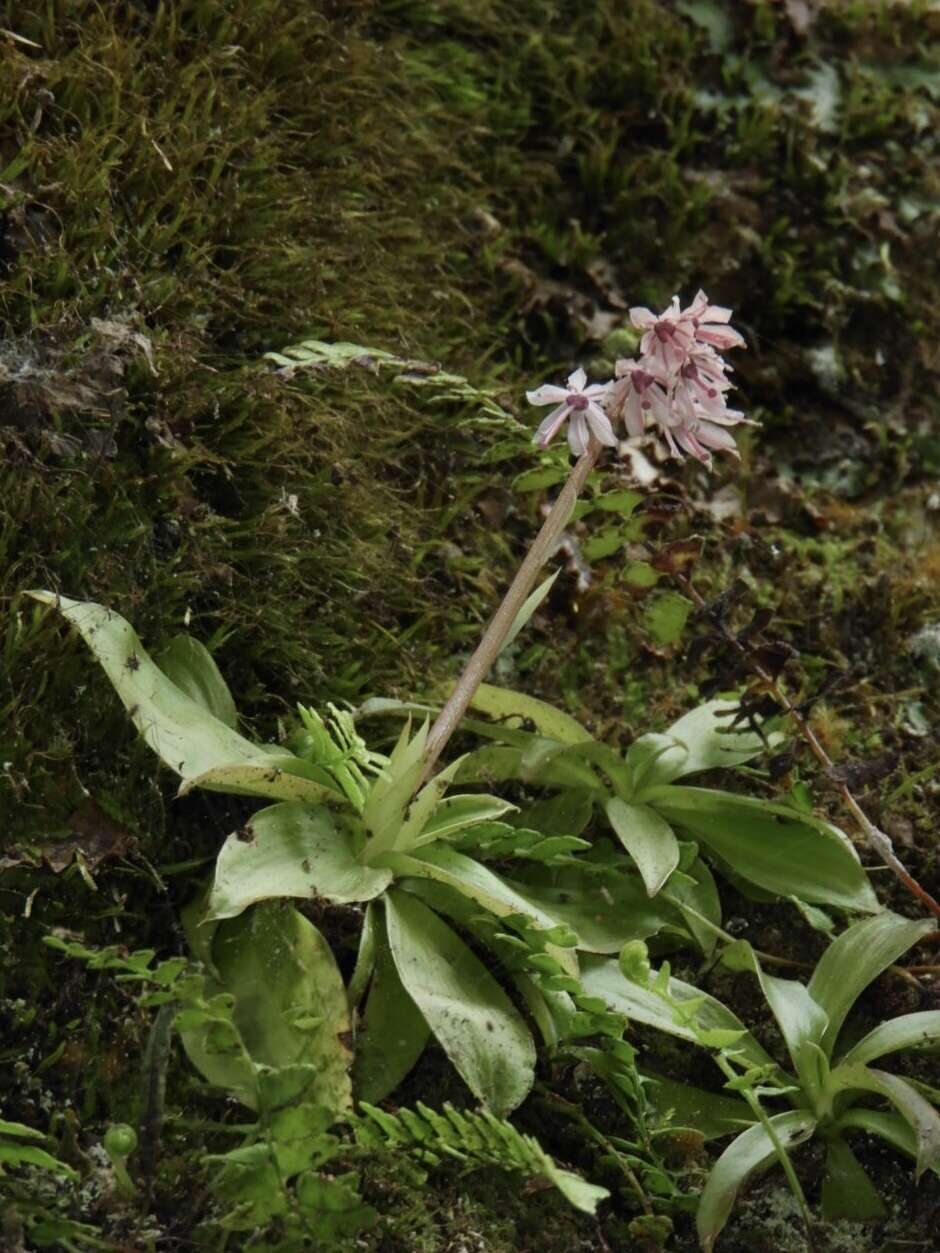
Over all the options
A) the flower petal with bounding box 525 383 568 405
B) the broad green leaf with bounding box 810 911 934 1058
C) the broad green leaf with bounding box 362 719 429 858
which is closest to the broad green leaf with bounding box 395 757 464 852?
the broad green leaf with bounding box 362 719 429 858

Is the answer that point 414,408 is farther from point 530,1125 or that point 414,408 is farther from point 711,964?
point 530,1125

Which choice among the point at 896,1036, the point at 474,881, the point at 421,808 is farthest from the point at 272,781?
the point at 896,1036

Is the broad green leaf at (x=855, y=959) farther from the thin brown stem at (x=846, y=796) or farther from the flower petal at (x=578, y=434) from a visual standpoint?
the flower petal at (x=578, y=434)

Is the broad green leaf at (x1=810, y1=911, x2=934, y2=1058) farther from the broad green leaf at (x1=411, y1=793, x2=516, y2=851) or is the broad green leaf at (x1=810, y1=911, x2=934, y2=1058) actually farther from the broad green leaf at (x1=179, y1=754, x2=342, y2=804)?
the broad green leaf at (x1=179, y1=754, x2=342, y2=804)

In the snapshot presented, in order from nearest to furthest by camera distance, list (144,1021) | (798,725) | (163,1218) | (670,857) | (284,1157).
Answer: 1. (284,1157)
2. (163,1218)
3. (144,1021)
4. (670,857)
5. (798,725)

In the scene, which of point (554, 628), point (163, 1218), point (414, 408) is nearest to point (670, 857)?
point (554, 628)

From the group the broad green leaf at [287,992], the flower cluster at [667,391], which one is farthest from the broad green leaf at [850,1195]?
the flower cluster at [667,391]
